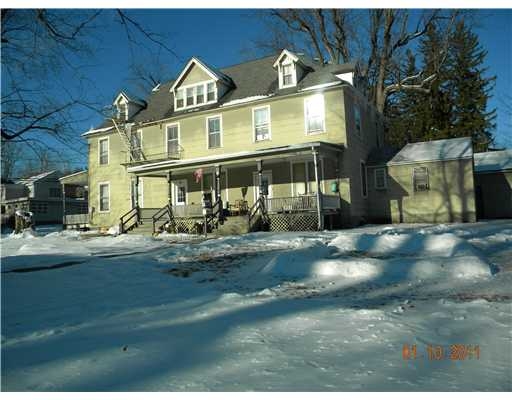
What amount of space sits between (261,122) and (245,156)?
3.33 meters

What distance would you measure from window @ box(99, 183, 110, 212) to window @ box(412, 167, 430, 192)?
58.2 ft

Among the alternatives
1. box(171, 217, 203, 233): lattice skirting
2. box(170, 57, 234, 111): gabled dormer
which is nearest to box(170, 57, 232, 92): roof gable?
box(170, 57, 234, 111): gabled dormer

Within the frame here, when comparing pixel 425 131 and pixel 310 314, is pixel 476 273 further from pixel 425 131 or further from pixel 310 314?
pixel 425 131

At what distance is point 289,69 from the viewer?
67.6 ft

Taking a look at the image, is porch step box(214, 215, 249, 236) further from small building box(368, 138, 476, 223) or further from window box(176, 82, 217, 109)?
window box(176, 82, 217, 109)

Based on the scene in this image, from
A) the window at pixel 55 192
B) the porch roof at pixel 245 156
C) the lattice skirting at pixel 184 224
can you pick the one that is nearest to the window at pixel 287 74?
the porch roof at pixel 245 156

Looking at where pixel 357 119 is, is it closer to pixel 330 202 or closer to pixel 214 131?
pixel 330 202

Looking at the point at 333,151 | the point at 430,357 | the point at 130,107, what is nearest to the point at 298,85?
the point at 333,151

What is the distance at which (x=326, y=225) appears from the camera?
18.5m

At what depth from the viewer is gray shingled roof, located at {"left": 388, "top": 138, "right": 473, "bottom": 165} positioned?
1958cm

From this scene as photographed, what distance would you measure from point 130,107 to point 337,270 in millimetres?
21286

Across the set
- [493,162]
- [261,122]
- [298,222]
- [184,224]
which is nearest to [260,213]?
[298,222]

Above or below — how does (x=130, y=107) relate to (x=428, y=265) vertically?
above

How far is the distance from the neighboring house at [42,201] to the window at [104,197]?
21547 millimetres
